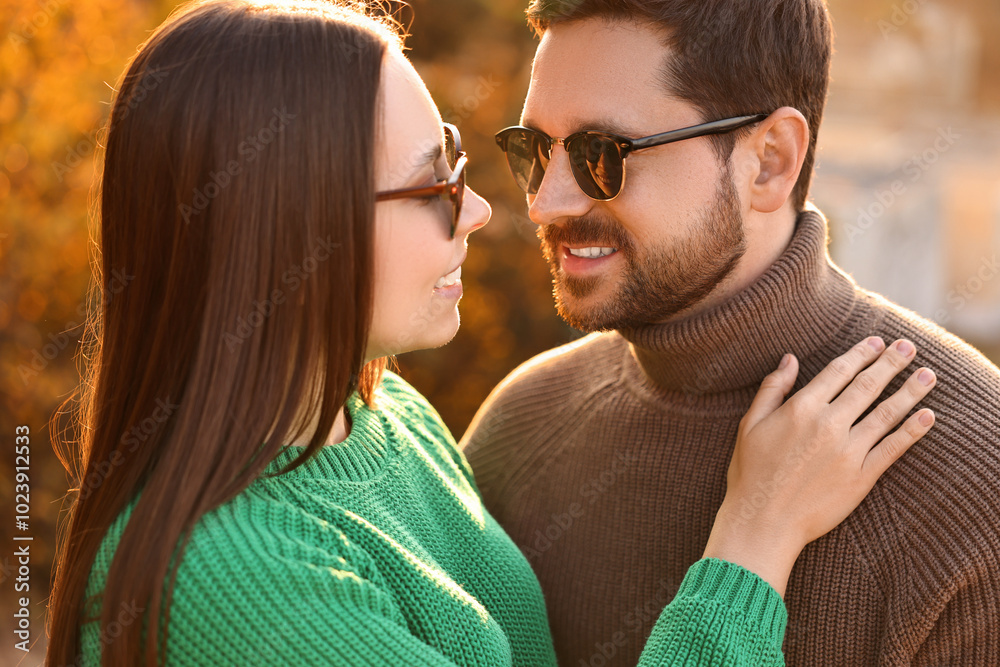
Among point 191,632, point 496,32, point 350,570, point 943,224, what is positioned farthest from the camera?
point 943,224

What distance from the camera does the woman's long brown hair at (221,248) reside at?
4.63ft

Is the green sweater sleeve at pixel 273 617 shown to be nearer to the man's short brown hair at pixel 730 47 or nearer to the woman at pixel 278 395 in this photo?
the woman at pixel 278 395

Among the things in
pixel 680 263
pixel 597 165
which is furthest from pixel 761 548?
pixel 597 165

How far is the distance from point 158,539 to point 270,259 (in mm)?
486

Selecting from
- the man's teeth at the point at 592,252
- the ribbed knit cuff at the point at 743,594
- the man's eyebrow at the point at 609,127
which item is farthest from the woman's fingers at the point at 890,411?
the man's eyebrow at the point at 609,127

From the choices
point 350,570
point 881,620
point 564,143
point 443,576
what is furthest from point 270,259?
point 881,620

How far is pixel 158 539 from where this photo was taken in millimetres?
1317

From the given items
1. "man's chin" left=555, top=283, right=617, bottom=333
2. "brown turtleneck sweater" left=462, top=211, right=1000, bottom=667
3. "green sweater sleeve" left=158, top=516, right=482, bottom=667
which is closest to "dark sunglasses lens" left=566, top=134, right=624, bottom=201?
"man's chin" left=555, top=283, right=617, bottom=333

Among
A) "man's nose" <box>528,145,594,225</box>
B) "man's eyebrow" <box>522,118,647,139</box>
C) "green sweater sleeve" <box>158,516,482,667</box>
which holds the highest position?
"man's eyebrow" <box>522,118,647,139</box>

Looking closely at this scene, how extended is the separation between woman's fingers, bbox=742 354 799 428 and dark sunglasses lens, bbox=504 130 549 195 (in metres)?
0.74

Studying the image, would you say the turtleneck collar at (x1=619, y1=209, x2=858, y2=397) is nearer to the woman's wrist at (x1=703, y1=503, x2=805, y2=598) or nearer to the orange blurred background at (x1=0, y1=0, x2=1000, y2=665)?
the woman's wrist at (x1=703, y1=503, x2=805, y2=598)

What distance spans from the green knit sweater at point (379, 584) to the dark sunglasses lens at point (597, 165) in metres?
0.72

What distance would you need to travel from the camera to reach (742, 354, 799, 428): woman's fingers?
183cm

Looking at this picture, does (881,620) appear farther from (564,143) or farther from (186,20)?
(186,20)
